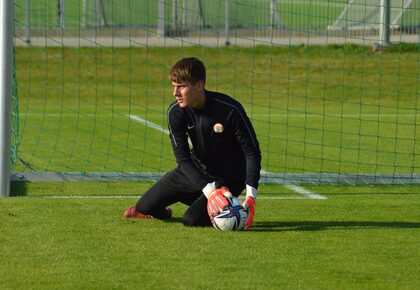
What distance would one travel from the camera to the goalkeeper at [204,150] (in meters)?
8.01

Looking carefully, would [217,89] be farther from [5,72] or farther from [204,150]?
[204,150]

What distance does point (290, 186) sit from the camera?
10867 mm

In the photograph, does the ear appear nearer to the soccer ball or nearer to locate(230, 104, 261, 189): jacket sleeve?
locate(230, 104, 261, 189): jacket sleeve

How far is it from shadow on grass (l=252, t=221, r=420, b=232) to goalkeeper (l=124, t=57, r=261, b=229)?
323mm

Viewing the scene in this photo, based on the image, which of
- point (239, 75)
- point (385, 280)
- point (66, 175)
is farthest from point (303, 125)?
point (385, 280)

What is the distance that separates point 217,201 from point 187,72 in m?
1.03

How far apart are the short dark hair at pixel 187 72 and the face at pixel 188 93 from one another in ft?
0.11

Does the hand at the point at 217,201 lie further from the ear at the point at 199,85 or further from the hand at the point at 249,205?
the ear at the point at 199,85

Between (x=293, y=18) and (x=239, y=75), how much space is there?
2923 mm

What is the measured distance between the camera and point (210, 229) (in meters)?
8.22

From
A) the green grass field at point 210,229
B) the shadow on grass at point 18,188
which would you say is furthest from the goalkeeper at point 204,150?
the shadow on grass at point 18,188

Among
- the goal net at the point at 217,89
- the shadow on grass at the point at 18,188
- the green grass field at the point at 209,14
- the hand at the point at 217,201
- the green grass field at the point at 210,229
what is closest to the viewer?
the green grass field at the point at 210,229

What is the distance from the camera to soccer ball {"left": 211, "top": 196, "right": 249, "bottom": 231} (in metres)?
7.95

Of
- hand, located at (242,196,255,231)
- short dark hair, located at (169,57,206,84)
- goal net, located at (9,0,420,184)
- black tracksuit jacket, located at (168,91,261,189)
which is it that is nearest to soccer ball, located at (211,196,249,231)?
hand, located at (242,196,255,231)
